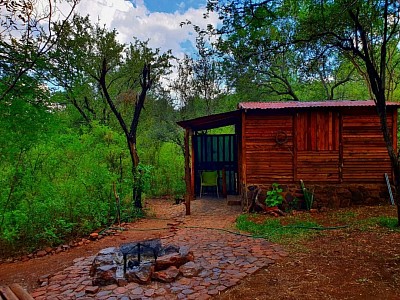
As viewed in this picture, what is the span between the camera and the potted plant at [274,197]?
755cm

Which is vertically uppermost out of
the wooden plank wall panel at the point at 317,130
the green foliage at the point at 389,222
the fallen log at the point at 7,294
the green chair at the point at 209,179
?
the wooden plank wall panel at the point at 317,130

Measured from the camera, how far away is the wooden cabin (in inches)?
303

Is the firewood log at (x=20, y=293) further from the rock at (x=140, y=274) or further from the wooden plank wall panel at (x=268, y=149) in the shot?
the wooden plank wall panel at (x=268, y=149)

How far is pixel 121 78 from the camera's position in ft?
40.9

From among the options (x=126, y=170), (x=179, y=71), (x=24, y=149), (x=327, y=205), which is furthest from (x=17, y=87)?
(x=179, y=71)

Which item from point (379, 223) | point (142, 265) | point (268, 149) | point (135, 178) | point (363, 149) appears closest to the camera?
point (142, 265)

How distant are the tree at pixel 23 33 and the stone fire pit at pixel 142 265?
2.61 meters

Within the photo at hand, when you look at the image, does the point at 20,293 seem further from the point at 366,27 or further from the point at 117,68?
the point at 117,68

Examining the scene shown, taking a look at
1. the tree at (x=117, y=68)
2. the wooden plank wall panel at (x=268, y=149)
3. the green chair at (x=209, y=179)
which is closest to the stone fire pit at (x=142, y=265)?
the tree at (x=117, y=68)

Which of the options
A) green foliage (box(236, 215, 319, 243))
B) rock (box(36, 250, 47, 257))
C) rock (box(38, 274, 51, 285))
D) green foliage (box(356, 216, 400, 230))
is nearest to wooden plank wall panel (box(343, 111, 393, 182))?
green foliage (box(356, 216, 400, 230))

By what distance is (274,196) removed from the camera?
7.64 m

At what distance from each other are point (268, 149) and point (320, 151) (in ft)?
4.38

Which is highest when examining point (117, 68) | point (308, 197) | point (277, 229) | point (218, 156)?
point (117, 68)

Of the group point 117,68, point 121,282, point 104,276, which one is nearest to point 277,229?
point 121,282
